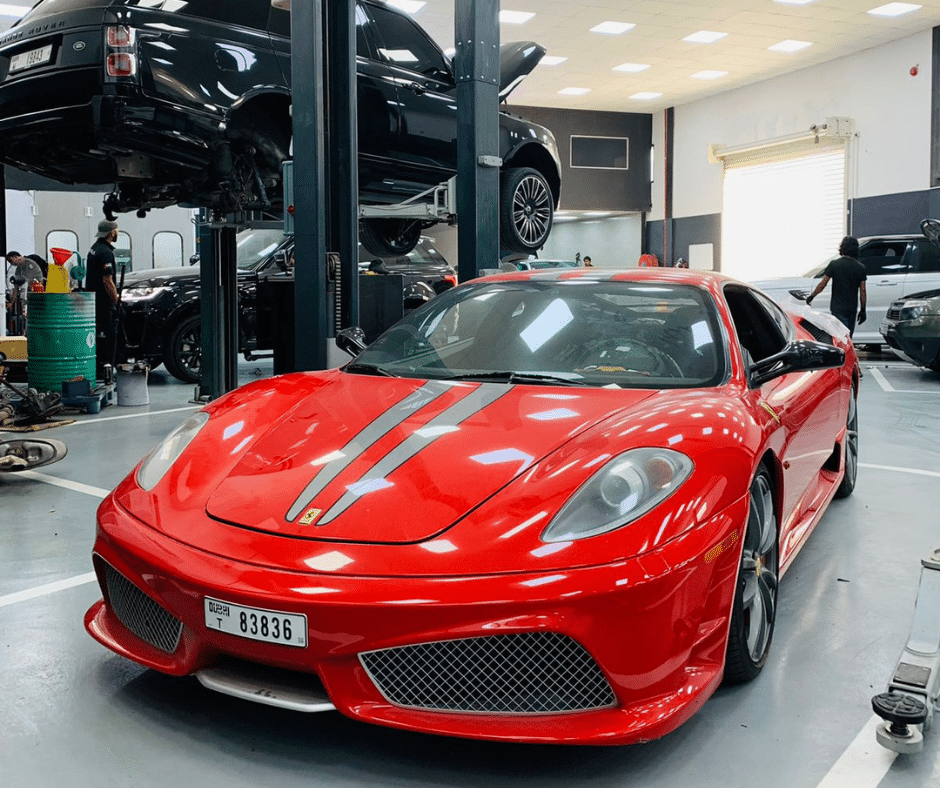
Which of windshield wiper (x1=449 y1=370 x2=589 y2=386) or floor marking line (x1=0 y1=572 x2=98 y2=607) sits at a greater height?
windshield wiper (x1=449 y1=370 x2=589 y2=386)

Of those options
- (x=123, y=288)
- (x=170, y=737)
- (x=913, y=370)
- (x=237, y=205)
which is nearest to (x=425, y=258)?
(x=123, y=288)

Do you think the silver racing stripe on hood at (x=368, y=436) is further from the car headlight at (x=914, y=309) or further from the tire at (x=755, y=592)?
the car headlight at (x=914, y=309)

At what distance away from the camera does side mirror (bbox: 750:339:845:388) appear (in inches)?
107

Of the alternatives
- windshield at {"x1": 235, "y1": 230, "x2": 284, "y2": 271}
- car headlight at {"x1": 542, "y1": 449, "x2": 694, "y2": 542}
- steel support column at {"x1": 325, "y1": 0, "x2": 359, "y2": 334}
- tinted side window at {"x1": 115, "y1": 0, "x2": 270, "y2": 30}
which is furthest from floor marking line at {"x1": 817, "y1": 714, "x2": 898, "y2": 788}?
windshield at {"x1": 235, "y1": 230, "x2": 284, "y2": 271}

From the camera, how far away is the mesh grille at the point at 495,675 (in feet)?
5.99

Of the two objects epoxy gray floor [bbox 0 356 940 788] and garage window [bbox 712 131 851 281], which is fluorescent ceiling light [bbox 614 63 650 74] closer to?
garage window [bbox 712 131 851 281]

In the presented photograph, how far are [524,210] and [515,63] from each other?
1.13 m

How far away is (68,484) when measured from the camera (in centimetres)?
477

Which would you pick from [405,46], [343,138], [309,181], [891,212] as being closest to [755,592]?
[309,181]

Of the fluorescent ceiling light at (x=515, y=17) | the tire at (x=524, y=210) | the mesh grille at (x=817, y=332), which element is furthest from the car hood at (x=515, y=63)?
the fluorescent ceiling light at (x=515, y=17)

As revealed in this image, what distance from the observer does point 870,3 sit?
1444 cm

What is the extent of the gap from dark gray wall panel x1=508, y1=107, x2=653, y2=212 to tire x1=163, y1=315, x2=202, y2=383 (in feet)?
49.2

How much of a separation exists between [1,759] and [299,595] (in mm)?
776

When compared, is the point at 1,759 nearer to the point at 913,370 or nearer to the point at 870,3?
the point at 913,370
